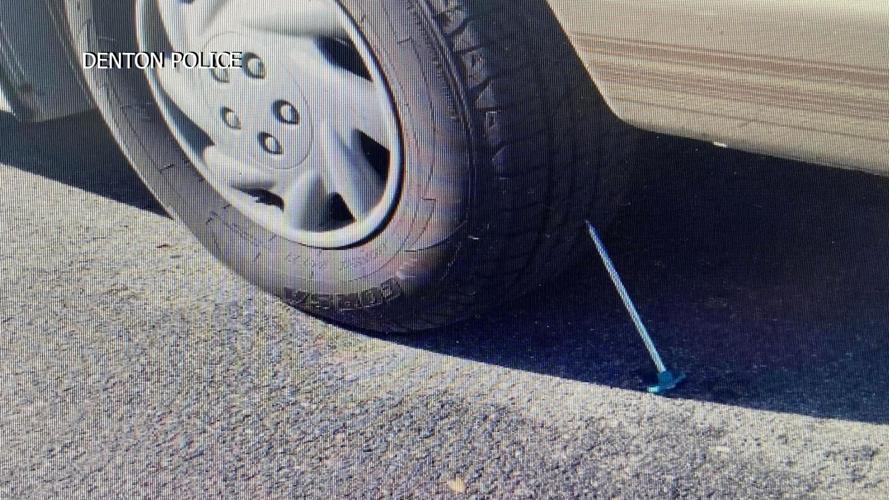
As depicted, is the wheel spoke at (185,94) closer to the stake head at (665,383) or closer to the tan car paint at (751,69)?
the tan car paint at (751,69)

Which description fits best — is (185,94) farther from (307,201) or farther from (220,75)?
(307,201)

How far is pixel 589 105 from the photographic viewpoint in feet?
6.82

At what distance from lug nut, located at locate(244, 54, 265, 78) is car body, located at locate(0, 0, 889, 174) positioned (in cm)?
67

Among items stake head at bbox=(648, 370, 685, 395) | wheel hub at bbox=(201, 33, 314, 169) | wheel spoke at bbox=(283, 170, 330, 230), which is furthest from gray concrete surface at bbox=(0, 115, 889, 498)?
wheel hub at bbox=(201, 33, 314, 169)

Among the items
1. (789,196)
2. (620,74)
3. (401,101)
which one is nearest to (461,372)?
(401,101)

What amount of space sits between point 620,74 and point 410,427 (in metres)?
0.73

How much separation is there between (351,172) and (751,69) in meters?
0.85

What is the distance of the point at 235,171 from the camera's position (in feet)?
8.11

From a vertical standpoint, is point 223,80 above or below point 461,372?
above

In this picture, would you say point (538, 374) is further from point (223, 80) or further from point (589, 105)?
point (223, 80)

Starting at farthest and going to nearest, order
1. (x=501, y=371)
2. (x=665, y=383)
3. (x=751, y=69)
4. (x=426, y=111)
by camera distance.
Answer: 1. (x=501, y=371)
2. (x=665, y=383)
3. (x=426, y=111)
4. (x=751, y=69)

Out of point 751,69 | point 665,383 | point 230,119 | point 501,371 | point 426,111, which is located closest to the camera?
point 751,69

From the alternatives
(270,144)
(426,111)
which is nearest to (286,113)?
(270,144)

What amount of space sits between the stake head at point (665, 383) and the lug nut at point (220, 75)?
3.39ft
